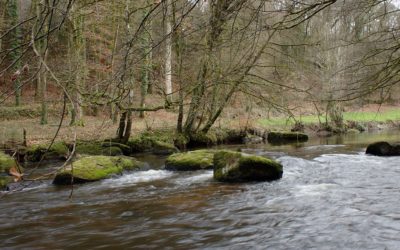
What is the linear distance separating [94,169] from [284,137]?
12.5 m

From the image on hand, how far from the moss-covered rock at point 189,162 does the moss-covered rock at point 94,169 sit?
923mm

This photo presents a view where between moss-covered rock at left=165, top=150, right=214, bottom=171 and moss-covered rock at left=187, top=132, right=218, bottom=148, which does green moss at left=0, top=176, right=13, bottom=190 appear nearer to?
moss-covered rock at left=165, top=150, right=214, bottom=171

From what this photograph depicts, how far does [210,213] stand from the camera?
285 inches

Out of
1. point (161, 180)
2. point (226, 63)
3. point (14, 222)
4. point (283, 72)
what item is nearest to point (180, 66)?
point (226, 63)

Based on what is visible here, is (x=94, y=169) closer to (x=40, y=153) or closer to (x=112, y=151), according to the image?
(x=40, y=153)

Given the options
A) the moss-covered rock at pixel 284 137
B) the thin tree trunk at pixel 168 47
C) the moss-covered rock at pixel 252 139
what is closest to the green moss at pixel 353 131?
the moss-covered rock at pixel 284 137

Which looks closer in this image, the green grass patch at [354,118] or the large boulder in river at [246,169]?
the large boulder in river at [246,169]

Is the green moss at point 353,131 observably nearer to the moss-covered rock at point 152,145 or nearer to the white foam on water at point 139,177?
the moss-covered rock at point 152,145

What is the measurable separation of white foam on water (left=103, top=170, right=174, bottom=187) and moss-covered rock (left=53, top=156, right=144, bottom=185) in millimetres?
287

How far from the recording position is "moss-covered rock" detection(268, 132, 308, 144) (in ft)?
68.5

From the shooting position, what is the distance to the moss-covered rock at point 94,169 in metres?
10.5

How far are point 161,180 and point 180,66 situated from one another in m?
3.78

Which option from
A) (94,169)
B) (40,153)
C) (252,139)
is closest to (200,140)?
(252,139)

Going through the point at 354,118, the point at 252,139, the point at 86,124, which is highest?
the point at 354,118
